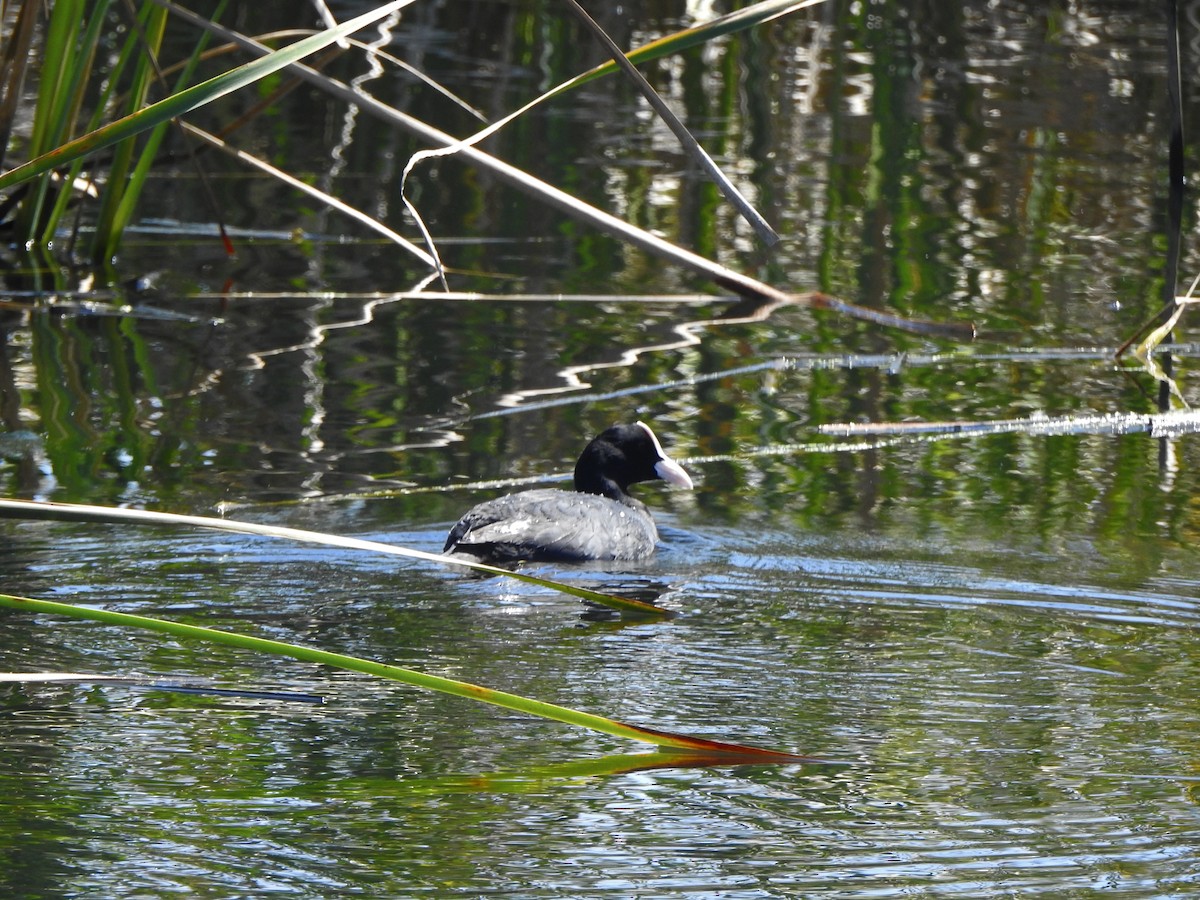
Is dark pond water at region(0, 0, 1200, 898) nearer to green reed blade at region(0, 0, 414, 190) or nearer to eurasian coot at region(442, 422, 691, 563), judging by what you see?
eurasian coot at region(442, 422, 691, 563)

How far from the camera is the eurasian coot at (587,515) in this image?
18.1 feet

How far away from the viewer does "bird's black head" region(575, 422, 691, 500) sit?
20.6 ft

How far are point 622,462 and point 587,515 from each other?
0.63 metres

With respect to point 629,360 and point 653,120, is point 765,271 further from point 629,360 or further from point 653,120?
point 653,120

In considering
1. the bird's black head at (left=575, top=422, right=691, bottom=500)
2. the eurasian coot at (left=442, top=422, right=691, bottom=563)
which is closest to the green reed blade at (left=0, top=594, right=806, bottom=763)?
the eurasian coot at (left=442, top=422, right=691, bottom=563)

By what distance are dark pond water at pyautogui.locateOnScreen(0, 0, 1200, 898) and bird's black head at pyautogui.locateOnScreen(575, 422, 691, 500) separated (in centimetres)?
18

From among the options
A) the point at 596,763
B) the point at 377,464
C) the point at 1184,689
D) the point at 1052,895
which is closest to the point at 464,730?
the point at 596,763

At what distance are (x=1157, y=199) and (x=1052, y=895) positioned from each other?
27.7 feet

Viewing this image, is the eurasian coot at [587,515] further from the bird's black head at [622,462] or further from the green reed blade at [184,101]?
the green reed blade at [184,101]

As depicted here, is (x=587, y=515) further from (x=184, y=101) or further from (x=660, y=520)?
(x=184, y=101)

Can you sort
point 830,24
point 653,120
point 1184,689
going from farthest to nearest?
point 830,24 < point 653,120 < point 1184,689

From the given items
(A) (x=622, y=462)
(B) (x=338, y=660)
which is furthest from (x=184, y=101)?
(A) (x=622, y=462)

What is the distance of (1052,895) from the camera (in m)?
3.13

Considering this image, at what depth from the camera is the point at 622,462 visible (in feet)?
20.8
